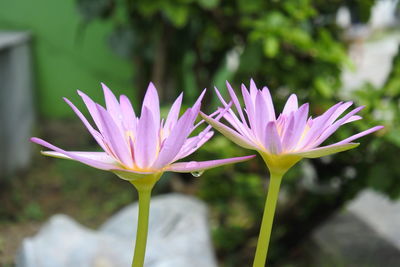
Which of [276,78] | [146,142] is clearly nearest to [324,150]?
[146,142]

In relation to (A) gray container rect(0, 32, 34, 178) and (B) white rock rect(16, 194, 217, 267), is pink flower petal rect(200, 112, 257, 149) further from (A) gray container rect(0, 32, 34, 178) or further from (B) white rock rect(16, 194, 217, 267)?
(A) gray container rect(0, 32, 34, 178)

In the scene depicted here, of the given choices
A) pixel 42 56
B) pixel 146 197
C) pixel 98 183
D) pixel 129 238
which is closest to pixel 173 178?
pixel 98 183

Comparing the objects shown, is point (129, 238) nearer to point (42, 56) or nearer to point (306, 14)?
point (306, 14)

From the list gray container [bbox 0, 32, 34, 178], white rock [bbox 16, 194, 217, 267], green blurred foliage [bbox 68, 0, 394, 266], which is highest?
green blurred foliage [bbox 68, 0, 394, 266]

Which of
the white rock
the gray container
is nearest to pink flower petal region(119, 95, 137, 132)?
the white rock

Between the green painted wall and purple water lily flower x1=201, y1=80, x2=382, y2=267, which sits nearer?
purple water lily flower x1=201, y1=80, x2=382, y2=267

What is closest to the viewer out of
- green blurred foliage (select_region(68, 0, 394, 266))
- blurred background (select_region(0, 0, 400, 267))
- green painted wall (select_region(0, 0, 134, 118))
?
green blurred foliage (select_region(68, 0, 394, 266))

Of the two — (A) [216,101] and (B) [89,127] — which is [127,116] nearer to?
(B) [89,127]
